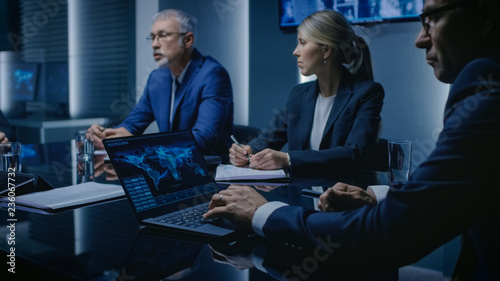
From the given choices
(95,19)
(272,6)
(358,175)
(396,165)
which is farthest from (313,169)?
(95,19)

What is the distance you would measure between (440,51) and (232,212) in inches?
21.4

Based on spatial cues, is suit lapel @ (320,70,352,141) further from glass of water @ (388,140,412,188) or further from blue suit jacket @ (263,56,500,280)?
blue suit jacket @ (263,56,500,280)

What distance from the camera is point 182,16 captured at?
2.88 meters

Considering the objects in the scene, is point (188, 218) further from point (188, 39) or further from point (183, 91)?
point (188, 39)

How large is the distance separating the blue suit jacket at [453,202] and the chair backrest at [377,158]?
1.31 meters

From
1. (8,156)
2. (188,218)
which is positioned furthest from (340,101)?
(8,156)

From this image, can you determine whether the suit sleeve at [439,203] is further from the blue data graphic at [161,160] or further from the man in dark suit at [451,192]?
the blue data graphic at [161,160]

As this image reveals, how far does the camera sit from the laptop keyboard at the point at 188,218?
1032 millimetres

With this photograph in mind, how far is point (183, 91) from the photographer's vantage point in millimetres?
2715

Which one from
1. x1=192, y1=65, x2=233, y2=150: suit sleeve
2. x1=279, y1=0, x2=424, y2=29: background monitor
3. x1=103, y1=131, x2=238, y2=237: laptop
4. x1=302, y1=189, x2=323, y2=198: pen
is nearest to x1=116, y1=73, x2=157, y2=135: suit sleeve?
x1=192, y1=65, x2=233, y2=150: suit sleeve

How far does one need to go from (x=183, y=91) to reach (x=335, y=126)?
0.99 metres

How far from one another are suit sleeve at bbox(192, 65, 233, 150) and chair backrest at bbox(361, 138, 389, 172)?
830mm

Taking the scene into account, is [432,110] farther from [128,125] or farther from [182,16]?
[128,125]

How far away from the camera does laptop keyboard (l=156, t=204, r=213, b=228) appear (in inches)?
40.6
